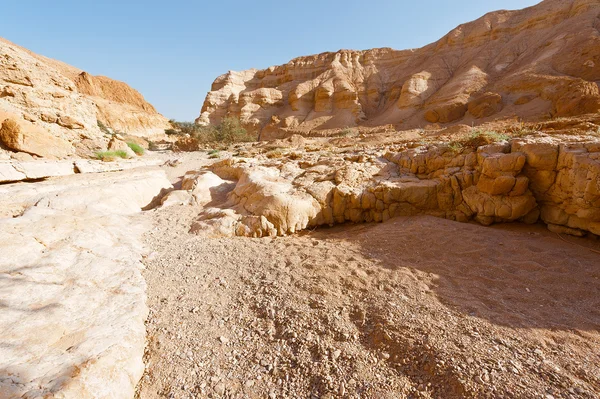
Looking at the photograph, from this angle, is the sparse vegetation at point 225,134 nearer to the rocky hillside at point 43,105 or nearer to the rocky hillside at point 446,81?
the rocky hillside at point 446,81

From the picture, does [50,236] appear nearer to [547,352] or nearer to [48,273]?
[48,273]

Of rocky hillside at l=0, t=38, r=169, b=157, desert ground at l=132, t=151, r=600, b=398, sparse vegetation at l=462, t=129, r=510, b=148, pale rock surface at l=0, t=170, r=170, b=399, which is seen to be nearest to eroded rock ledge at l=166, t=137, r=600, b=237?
sparse vegetation at l=462, t=129, r=510, b=148

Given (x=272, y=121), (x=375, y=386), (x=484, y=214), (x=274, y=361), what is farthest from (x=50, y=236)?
(x=272, y=121)

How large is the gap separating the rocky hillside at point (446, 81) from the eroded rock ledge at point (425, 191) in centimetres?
1191

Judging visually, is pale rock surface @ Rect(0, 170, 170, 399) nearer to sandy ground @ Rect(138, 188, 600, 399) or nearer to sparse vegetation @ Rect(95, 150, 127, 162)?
sandy ground @ Rect(138, 188, 600, 399)

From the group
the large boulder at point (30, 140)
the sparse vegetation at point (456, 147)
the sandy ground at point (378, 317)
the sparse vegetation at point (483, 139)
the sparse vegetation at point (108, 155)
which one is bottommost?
the sandy ground at point (378, 317)

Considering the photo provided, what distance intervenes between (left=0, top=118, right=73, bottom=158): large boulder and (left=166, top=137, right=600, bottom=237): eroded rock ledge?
4127mm

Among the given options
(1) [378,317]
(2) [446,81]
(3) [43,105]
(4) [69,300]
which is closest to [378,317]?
(1) [378,317]

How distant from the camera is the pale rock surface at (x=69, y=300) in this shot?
5.01 ft

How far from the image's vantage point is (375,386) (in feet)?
5.56

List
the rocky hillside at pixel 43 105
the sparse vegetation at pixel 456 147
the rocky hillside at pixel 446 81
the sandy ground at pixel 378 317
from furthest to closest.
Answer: the rocky hillside at pixel 446 81 < the rocky hillside at pixel 43 105 < the sparse vegetation at pixel 456 147 < the sandy ground at pixel 378 317

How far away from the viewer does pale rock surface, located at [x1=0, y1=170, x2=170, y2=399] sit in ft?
5.01

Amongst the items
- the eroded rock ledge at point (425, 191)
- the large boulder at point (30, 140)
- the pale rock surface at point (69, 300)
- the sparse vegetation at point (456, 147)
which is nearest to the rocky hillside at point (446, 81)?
the sparse vegetation at point (456, 147)

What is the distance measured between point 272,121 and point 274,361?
79.4 feet
